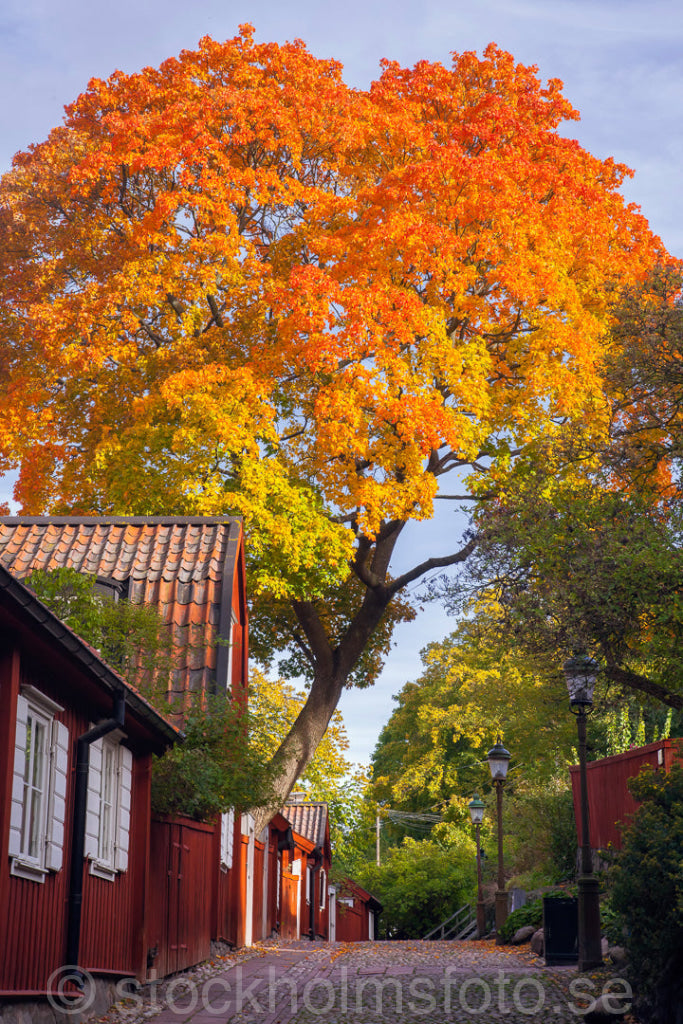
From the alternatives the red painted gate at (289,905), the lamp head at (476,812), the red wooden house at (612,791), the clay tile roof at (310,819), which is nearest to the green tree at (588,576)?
the red wooden house at (612,791)

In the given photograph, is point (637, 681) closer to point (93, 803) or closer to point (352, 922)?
point (93, 803)

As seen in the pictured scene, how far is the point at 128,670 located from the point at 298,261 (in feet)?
44.2

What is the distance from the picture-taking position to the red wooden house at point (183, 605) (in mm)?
13492

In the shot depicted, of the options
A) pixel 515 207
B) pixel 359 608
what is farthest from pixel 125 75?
pixel 359 608

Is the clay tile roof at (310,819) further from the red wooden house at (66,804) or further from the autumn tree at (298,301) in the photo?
the red wooden house at (66,804)

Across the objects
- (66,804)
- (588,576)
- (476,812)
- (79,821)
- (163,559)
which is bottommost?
(79,821)

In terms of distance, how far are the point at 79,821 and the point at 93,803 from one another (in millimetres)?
602

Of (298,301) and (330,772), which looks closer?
(298,301)

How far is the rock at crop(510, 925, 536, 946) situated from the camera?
59.9ft

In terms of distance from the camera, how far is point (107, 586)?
52.1 ft

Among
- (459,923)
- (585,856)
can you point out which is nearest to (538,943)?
(585,856)

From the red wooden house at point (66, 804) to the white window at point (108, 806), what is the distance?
1cm

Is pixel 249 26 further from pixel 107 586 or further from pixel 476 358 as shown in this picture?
pixel 107 586

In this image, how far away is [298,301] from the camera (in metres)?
21.9
